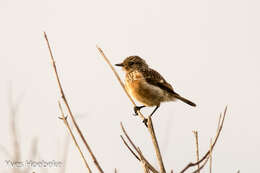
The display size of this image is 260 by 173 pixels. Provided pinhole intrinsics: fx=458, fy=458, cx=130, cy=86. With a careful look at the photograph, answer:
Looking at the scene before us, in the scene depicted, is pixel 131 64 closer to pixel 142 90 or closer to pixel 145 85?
pixel 145 85

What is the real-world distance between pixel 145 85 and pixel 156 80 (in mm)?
371

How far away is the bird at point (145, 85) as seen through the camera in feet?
23.0

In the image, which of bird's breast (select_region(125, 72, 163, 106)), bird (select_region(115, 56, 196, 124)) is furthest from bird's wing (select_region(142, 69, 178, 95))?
bird's breast (select_region(125, 72, 163, 106))

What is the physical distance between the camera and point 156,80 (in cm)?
741

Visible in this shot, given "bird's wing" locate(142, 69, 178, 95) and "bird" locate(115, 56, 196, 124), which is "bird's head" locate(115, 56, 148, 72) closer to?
"bird" locate(115, 56, 196, 124)

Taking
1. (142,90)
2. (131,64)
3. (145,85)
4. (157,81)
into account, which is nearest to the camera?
(142,90)

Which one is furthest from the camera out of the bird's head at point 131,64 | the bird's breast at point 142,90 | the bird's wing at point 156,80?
the bird's head at point 131,64

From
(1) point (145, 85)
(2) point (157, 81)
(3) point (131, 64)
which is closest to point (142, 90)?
(1) point (145, 85)

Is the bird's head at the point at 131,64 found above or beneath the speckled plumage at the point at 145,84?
above

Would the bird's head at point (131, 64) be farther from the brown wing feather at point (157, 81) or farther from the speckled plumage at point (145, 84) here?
the brown wing feather at point (157, 81)

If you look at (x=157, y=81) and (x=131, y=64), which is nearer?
(x=157, y=81)

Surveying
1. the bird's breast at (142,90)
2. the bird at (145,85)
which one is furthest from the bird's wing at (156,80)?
the bird's breast at (142,90)

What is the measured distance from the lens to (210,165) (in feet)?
10.0

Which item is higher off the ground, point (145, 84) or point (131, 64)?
point (131, 64)
